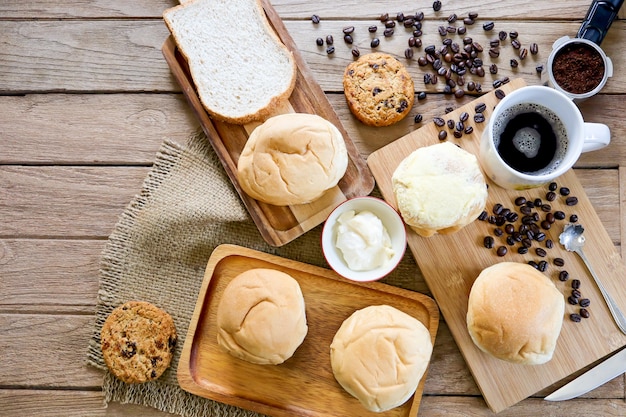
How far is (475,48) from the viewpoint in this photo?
2.39m

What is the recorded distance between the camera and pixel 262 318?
6.86 feet

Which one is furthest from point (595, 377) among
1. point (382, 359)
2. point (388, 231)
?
point (388, 231)

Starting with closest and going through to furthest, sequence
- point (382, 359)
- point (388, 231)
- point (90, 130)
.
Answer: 1. point (382, 359)
2. point (388, 231)
3. point (90, 130)

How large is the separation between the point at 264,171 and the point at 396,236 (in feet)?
1.84

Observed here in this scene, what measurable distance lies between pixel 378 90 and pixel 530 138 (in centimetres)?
63

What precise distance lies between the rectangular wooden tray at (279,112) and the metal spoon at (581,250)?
79 cm

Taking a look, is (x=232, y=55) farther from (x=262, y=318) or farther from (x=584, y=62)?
(x=584, y=62)

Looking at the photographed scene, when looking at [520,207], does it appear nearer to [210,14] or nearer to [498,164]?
[498,164]

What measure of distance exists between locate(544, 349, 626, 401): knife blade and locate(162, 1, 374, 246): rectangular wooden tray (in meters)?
1.12

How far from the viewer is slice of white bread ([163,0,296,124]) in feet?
7.63

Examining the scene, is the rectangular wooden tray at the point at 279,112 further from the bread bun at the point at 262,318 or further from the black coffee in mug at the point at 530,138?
the black coffee in mug at the point at 530,138

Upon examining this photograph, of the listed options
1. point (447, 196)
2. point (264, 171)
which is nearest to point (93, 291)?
point (264, 171)

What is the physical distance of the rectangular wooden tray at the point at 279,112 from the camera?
2281 millimetres

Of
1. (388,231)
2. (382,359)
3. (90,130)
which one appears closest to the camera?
(382,359)
